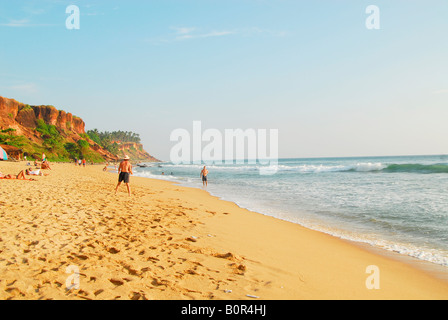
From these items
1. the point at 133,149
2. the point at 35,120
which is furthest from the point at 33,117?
the point at 133,149

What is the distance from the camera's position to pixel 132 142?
178375 mm

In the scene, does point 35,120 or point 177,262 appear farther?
point 35,120

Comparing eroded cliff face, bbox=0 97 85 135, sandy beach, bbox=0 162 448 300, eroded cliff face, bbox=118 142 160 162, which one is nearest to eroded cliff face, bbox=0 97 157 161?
eroded cliff face, bbox=0 97 85 135

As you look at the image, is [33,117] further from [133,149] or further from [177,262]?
[177,262]

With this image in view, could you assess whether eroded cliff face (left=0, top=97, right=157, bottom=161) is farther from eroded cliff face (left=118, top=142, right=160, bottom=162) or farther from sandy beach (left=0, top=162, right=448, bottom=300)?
sandy beach (left=0, top=162, right=448, bottom=300)

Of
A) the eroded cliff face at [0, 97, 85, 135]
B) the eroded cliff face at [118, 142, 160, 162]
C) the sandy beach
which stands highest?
the eroded cliff face at [0, 97, 85, 135]

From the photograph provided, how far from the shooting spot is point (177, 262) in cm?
409

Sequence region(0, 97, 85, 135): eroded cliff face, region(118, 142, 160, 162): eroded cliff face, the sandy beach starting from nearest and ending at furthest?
the sandy beach
region(0, 97, 85, 135): eroded cliff face
region(118, 142, 160, 162): eroded cliff face

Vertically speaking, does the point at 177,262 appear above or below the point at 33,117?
below

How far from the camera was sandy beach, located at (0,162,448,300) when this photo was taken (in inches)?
125

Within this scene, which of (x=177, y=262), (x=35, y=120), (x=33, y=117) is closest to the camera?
(x=177, y=262)

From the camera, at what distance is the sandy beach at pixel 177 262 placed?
10.5 ft
